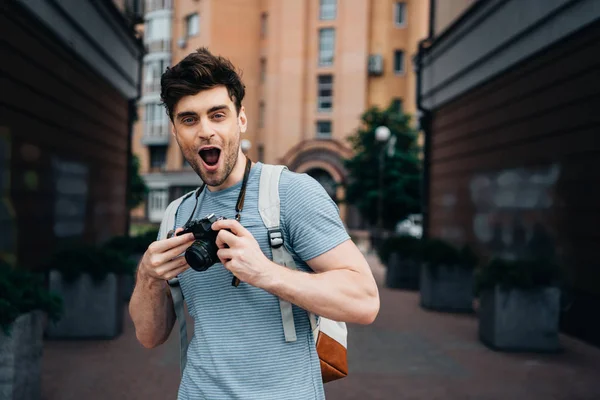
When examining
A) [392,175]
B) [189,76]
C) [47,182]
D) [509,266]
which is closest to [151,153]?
[392,175]

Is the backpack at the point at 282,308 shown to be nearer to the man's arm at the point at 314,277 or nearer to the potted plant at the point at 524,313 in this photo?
the man's arm at the point at 314,277

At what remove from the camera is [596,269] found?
8.05 m

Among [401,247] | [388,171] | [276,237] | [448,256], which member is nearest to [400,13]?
[388,171]

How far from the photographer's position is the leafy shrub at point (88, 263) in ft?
25.0

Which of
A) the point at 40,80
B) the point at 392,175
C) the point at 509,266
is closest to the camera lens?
the point at 509,266

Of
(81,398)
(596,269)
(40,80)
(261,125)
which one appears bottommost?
(81,398)

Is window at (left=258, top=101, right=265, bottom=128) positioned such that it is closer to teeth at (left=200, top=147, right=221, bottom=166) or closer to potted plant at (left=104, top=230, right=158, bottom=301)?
potted plant at (left=104, top=230, right=158, bottom=301)

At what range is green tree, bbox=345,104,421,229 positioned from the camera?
926 inches

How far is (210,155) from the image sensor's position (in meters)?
1.96

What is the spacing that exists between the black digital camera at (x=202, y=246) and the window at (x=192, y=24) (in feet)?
140

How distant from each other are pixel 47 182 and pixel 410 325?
609cm

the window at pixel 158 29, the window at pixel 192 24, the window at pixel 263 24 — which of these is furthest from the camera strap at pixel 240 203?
the window at pixel 158 29

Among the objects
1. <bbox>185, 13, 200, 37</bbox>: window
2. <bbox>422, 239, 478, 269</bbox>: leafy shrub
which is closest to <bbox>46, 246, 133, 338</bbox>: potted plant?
<bbox>422, 239, 478, 269</bbox>: leafy shrub

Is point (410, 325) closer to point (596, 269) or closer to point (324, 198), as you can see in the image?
point (596, 269)
